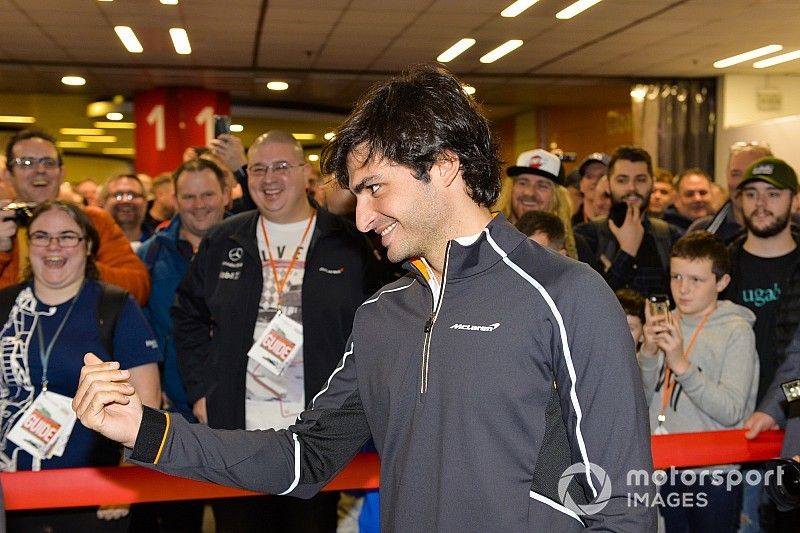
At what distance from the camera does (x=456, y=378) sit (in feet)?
5.19

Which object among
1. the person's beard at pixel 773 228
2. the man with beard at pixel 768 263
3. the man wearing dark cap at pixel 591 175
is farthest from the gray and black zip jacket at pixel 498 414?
the man wearing dark cap at pixel 591 175

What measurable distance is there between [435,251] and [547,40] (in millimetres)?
9178

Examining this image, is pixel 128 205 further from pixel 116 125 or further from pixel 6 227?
pixel 116 125

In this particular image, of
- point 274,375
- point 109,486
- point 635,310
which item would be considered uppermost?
point 635,310

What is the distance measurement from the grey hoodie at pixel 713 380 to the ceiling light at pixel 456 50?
24.2 feet

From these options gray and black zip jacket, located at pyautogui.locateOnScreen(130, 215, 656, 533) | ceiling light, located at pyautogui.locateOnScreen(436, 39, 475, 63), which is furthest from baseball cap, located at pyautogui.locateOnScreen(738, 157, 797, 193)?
ceiling light, located at pyautogui.locateOnScreen(436, 39, 475, 63)

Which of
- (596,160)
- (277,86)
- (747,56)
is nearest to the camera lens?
(596,160)

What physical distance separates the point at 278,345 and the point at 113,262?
1026 millimetres

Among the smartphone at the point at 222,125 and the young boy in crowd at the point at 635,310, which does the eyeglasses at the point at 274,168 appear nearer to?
the smartphone at the point at 222,125

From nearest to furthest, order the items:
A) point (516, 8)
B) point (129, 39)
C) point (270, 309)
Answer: point (270, 309) → point (516, 8) → point (129, 39)

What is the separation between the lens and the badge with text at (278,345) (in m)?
3.46

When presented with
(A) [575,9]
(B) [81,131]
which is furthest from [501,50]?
(B) [81,131]

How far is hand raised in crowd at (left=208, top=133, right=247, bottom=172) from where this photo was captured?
4539mm

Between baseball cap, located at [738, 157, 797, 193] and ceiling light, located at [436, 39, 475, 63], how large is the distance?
6.42 metres
